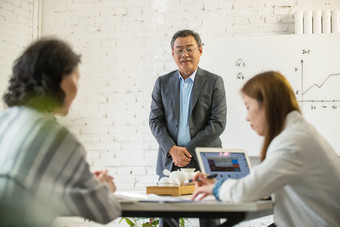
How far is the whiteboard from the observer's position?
4023mm

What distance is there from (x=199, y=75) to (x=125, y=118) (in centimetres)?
129

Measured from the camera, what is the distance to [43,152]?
1.26m

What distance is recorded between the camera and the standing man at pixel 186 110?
3197mm

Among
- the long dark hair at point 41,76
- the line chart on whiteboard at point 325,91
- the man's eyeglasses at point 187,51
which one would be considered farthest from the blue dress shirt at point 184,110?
the long dark hair at point 41,76

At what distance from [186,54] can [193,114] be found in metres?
0.48

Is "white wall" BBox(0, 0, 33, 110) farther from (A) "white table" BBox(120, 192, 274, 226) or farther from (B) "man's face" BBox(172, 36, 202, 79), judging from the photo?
(A) "white table" BBox(120, 192, 274, 226)

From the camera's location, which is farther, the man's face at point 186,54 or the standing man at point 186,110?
the man's face at point 186,54

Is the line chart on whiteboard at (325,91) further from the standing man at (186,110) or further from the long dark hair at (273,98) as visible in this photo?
the long dark hair at (273,98)

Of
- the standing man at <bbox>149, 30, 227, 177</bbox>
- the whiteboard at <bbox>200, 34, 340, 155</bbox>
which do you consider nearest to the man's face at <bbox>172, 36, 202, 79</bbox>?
the standing man at <bbox>149, 30, 227, 177</bbox>

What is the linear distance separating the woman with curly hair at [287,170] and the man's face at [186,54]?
169cm

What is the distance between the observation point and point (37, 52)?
55.4 inches

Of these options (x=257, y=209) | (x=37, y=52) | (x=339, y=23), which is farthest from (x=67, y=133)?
(x=339, y=23)

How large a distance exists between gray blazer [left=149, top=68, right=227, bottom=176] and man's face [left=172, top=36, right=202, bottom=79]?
70 millimetres

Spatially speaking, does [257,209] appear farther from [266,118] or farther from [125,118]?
[125,118]
